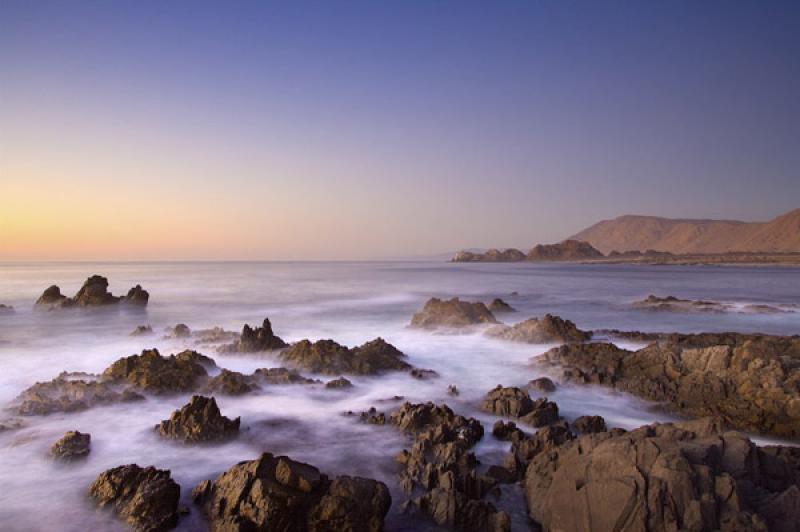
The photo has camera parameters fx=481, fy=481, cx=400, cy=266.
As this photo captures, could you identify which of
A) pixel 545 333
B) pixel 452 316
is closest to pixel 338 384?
pixel 545 333

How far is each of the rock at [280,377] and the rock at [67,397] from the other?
243 centimetres

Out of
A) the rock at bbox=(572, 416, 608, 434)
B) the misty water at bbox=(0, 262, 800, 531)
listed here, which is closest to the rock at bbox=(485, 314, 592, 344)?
the misty water at bbox=(0, 262, 800, 531)

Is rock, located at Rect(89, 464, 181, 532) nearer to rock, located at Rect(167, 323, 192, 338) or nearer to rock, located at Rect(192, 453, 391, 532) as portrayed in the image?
rock, located at Rect(192, 453, 391, 532)

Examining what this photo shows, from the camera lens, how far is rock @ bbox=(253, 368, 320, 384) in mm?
10703

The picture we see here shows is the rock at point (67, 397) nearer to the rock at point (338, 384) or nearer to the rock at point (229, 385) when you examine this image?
the rock at point (229, 385)

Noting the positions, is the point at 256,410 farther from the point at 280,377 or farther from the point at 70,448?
the point at 70,448

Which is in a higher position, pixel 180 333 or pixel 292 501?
pixel 292 501

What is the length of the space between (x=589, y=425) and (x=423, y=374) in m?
4.61

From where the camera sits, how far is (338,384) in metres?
10.5

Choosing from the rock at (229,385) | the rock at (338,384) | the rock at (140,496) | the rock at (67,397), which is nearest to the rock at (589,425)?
the rock at (338,384)

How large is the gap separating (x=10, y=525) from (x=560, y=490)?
6245 mm

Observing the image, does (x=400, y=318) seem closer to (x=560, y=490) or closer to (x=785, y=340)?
(x=785, y=340)

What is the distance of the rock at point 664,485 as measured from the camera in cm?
464

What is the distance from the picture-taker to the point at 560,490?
5289mm
